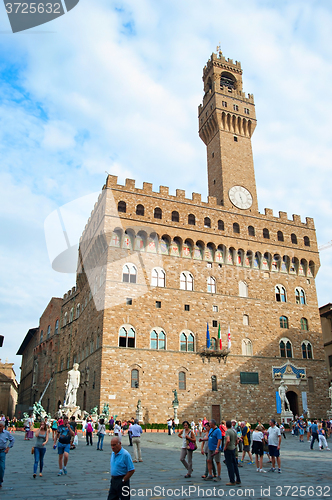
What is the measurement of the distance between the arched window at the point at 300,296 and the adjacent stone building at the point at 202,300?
0.11 m

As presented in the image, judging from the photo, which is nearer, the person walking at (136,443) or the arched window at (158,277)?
the person walking at (136,443)

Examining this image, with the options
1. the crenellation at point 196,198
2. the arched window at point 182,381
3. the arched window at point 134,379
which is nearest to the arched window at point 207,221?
the crenellation at point 196,198

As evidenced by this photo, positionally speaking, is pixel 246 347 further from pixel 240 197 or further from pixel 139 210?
pixel 139 210

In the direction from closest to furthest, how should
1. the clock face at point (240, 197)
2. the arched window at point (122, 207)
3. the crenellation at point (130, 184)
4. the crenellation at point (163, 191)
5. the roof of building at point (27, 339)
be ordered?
the arched window at point (122, 207) < the crenellation at point (130, 184) < the crenellation at point (163, 191) < the clock face at point (240, 197) < the roof of building at point (27, 339)

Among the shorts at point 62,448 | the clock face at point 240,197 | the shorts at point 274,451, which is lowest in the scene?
the shorts at point 274,451

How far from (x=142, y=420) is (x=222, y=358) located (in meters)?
7.97

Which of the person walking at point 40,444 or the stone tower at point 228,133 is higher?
the stone tower at point 228,133

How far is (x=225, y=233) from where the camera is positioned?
3612 cm

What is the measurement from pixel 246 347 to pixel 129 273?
37.1 ft

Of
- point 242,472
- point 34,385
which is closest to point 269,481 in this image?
point 242,472

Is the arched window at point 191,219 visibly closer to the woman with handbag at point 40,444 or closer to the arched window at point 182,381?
the arched window at point 182,381

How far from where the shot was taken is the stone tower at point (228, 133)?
3881 centimetres

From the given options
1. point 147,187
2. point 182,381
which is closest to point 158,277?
point 147,187

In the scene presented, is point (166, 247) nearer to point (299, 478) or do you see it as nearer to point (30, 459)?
point (30, 459)
